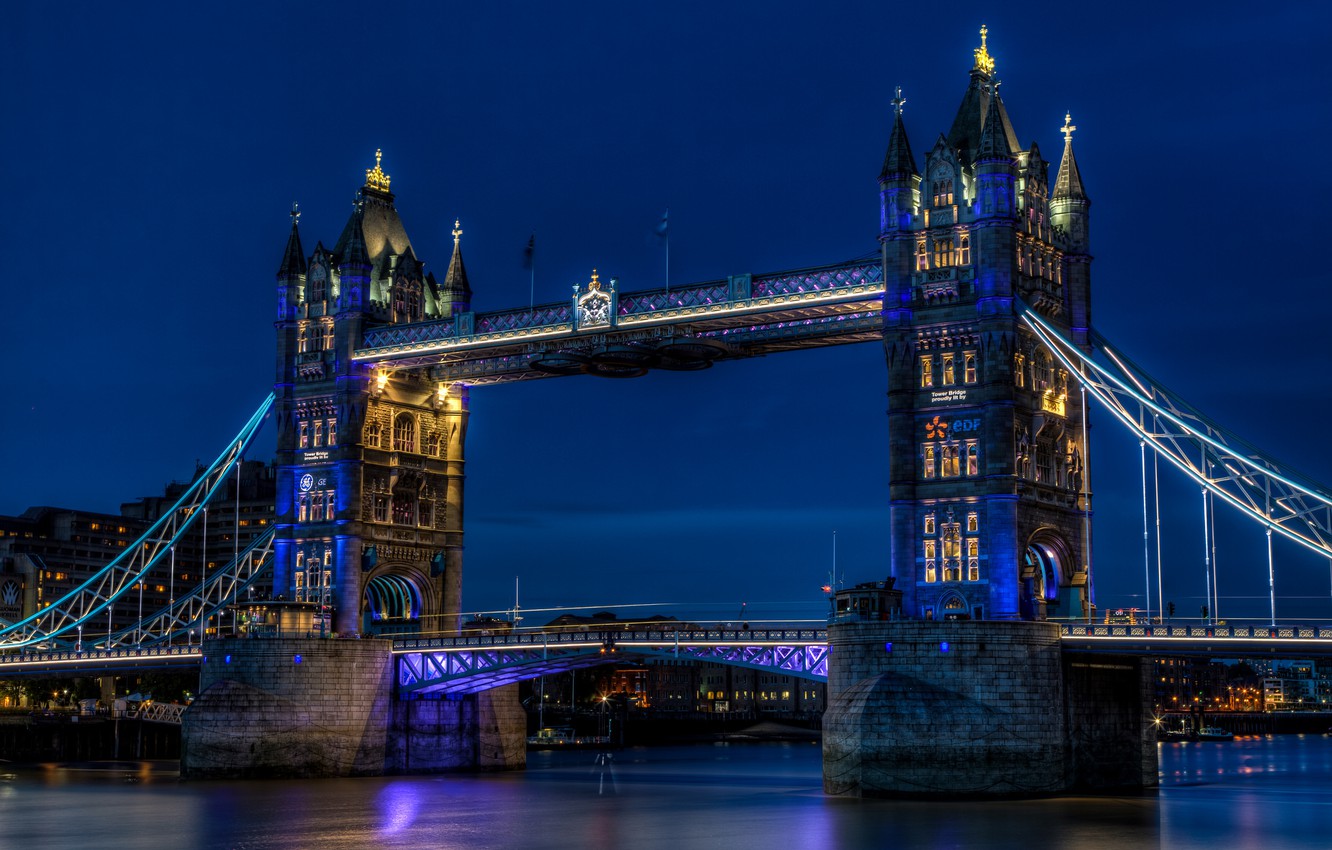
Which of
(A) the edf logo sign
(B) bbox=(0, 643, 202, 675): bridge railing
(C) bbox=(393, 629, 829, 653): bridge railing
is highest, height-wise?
(A) the edf logo sign

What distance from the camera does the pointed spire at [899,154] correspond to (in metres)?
80.2

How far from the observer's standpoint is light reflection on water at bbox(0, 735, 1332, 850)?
60562mm

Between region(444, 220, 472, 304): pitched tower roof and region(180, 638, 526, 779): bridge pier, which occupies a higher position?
region(444, 220, 472, 304): pitched tower roof

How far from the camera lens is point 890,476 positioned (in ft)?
260

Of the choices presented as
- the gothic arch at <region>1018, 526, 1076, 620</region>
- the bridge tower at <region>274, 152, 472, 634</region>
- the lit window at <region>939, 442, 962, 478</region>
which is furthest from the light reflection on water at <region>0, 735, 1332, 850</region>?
the lit window at <region>939, 442, 962, 478</region>

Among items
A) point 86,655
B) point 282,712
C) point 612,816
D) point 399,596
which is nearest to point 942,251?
point 612,816

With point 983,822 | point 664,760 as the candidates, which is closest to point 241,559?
point 664,760

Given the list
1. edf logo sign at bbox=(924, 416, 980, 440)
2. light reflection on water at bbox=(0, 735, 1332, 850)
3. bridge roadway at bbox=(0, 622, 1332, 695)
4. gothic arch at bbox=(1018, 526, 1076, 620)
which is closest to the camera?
light reflection on water at bbox=(0, 735, 1332, 850)

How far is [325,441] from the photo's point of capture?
328 ft

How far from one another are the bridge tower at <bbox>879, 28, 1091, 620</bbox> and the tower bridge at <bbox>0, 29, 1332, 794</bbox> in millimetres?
120

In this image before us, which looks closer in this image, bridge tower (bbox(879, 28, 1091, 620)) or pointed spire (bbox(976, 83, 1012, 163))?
bridge tower (bbox(879, 28, 1091, 620))

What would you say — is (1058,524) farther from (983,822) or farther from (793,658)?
(983,822)

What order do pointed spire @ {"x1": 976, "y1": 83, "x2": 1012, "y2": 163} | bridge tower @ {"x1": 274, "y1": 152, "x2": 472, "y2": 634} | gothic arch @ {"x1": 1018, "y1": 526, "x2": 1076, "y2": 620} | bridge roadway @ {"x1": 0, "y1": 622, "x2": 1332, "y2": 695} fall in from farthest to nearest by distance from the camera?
bridge tower @ {"x1": 274, "y1": 152, "x2": 472, "y2": 634} < gothic arch @ {"x1": 1018, "y1": 526, "x2": 1076, "y2": 620} < pointed spire @ {"x1": 976, "y1": 83, "x2": 1012, "y2": 163} < bridge roadway @ {"x1": 0, "y1": 622, "x2": 1332, "y2": 695}

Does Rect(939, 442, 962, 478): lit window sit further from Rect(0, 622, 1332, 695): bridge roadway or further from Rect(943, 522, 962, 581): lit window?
Rect(0, 622, 1332, 695): bridge roadway
